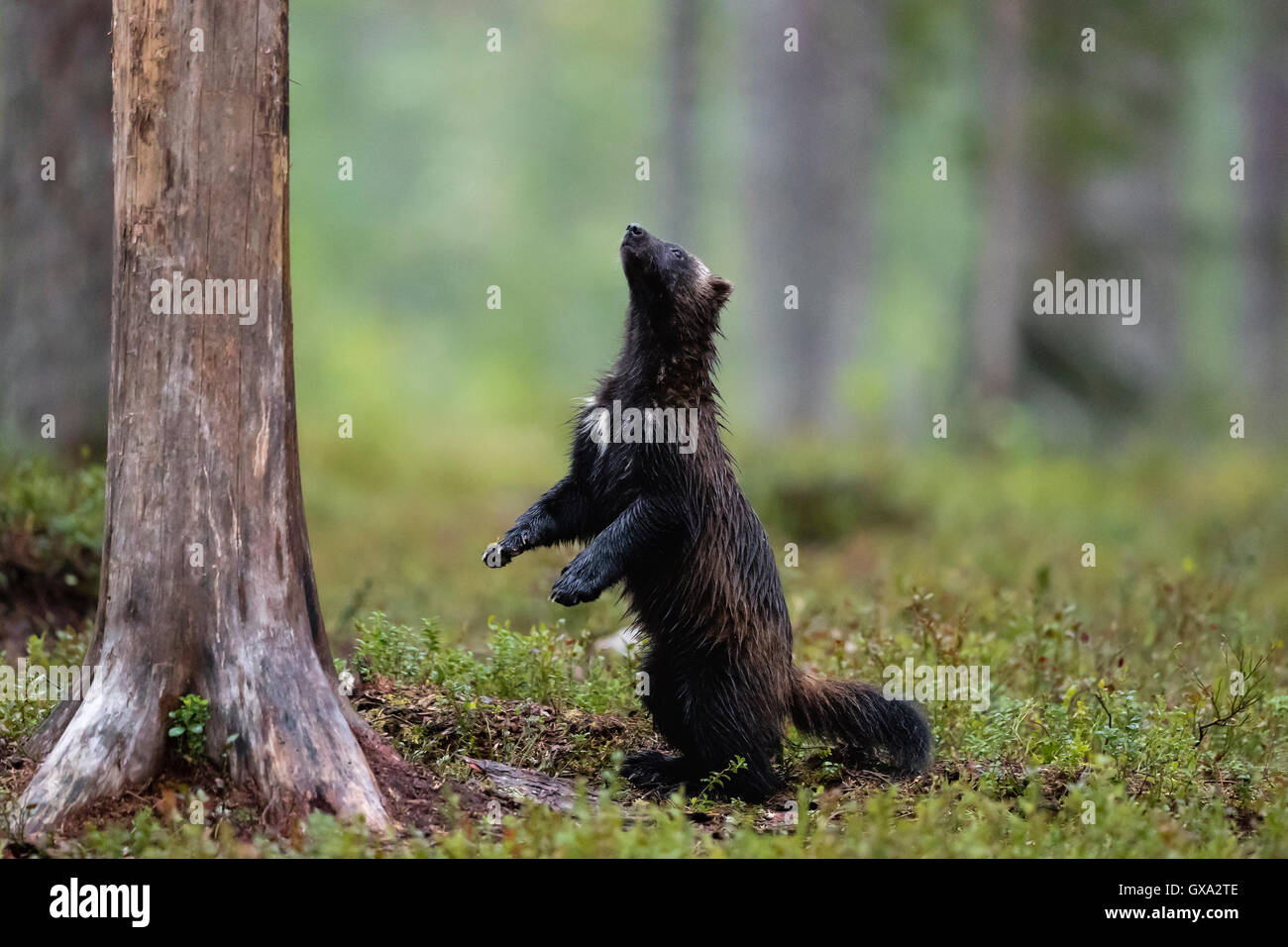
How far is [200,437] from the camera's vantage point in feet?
15.7

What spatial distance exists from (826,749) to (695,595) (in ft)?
3.47

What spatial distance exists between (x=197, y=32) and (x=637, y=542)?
261cm

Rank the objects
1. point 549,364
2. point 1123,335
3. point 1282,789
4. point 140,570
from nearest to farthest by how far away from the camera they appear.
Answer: point 140,570, point 1282,789, point 1123,335, point 549,364

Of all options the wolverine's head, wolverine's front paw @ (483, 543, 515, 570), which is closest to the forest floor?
wolverine's front paw @ (483, 543, 515, 570)

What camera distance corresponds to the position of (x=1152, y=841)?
4613 millimetres

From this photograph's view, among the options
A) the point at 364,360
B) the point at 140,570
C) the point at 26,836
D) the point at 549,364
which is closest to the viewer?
the point at 26,836

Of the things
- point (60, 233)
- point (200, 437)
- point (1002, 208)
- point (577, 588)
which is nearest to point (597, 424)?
point (577, 588)

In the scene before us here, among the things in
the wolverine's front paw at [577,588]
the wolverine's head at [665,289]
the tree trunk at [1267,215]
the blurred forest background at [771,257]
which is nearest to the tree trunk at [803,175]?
the blurred forest background at [771,257]

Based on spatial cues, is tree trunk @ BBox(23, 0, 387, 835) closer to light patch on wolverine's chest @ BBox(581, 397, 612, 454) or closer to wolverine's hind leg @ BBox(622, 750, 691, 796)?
wolverine's hind leg @ BBox(622, 750, 691, 796)

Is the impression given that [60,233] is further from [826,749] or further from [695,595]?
[826,749]

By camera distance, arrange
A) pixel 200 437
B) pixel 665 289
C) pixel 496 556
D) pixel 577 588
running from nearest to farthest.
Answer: pixel 200 437 → pixel 577 588 → pixel 496 556 → pixel 665 289

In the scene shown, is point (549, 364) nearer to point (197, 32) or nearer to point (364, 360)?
point (364, 360)

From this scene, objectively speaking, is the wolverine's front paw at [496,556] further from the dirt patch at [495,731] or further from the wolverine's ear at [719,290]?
the wolverine's ear at [719,290]

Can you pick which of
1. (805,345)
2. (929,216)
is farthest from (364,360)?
(929,216)
